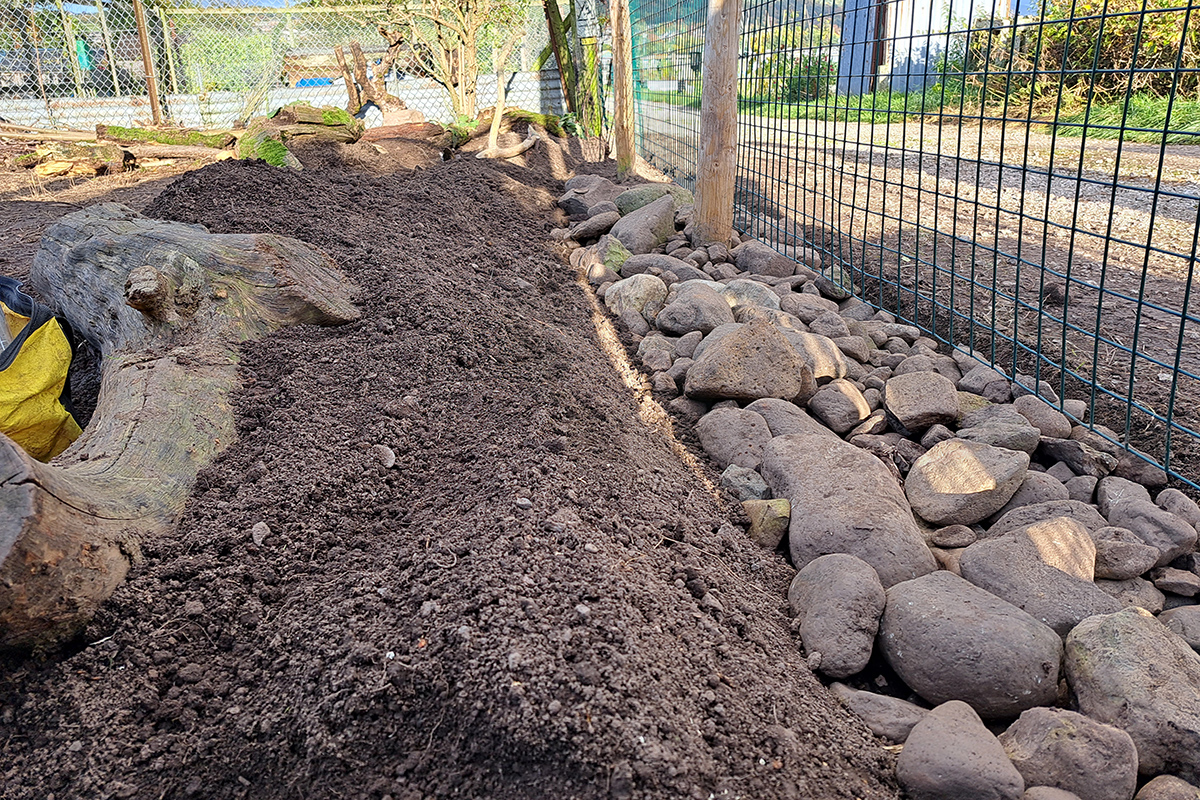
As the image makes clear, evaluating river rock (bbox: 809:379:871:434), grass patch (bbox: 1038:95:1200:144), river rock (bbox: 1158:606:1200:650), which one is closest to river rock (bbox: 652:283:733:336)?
river rock (bbox: 809:379:871:434)

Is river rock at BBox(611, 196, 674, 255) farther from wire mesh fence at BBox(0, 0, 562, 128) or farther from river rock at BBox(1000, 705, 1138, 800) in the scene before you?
wire mesh fence at BBox(0, 0, 562, 128)

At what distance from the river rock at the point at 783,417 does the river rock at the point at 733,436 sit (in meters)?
0.06

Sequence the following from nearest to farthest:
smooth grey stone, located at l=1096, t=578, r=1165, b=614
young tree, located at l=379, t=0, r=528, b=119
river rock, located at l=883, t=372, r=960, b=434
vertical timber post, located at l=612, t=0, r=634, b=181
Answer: smooth grey stone, located at l=1096, t=578, r=1165, b=614 → river rock, located at l=883, t=372, r=960, b=434 → vertical timber post, located at l=612, t=0, r=634, b=181 → young tree, located at l=379, t=0, r=528, b=119

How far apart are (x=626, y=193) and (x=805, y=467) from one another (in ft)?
10.8

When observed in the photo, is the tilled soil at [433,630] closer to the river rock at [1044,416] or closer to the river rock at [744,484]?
the river rock at [744,484]

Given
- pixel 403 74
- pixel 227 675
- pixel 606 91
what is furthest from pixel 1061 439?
pixel 403 74

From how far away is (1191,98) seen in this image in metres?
8.07

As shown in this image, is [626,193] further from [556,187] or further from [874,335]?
[874,335]

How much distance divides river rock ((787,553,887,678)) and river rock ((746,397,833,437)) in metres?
0.79

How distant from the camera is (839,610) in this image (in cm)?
170

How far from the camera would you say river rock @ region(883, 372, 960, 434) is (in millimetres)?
2682

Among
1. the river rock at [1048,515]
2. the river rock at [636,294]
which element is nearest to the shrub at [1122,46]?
the river rock at [636,294]

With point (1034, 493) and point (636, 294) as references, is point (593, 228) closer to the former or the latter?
point (636, 294)

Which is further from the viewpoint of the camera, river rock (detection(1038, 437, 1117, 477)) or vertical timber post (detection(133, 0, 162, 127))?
vertical timber post (detection(133, 0, 162, 127))
